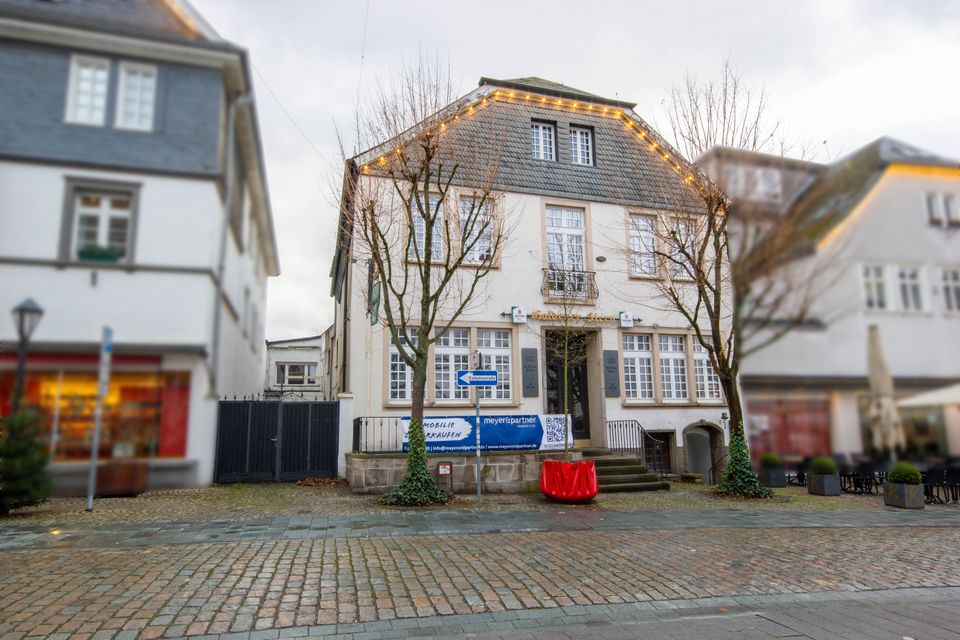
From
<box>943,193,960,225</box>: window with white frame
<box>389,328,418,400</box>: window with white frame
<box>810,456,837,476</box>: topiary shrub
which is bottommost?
<box>810,456,837,476</box>: topiary shrub

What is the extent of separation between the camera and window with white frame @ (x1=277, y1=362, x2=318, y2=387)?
1827 millimetres

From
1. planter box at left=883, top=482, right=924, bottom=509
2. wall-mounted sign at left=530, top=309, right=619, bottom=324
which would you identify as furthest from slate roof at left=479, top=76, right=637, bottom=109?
planter box at left=883, top=482, right=924, bottom=509

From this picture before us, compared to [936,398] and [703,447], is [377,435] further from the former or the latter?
[936,398]

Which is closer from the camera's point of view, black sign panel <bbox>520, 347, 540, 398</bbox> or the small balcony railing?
black sign panel <bbox>520, 347, 540, 398</bbox>

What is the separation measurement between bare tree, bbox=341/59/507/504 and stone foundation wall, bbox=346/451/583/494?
141cm

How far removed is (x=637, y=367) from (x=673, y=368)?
1297mm

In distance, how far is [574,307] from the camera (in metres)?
20.1

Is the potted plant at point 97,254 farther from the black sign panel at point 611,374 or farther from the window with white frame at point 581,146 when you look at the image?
the window with white frame at point 581,146

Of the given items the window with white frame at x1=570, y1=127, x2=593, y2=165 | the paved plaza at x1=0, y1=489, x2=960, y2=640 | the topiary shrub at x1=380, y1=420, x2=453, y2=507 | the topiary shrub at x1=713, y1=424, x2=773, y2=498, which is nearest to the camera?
the paved plaza at x1=0, y1=489, x2=960, y2=640

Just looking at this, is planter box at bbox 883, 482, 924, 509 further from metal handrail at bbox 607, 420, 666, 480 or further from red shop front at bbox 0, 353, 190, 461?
red shop front at bbox 0, 353, 190, 461

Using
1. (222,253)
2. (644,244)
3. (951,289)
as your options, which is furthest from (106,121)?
(644,244)

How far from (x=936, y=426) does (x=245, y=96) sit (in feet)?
5.87

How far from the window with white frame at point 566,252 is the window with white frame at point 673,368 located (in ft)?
11.4

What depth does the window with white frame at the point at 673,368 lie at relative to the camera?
68.1ft
